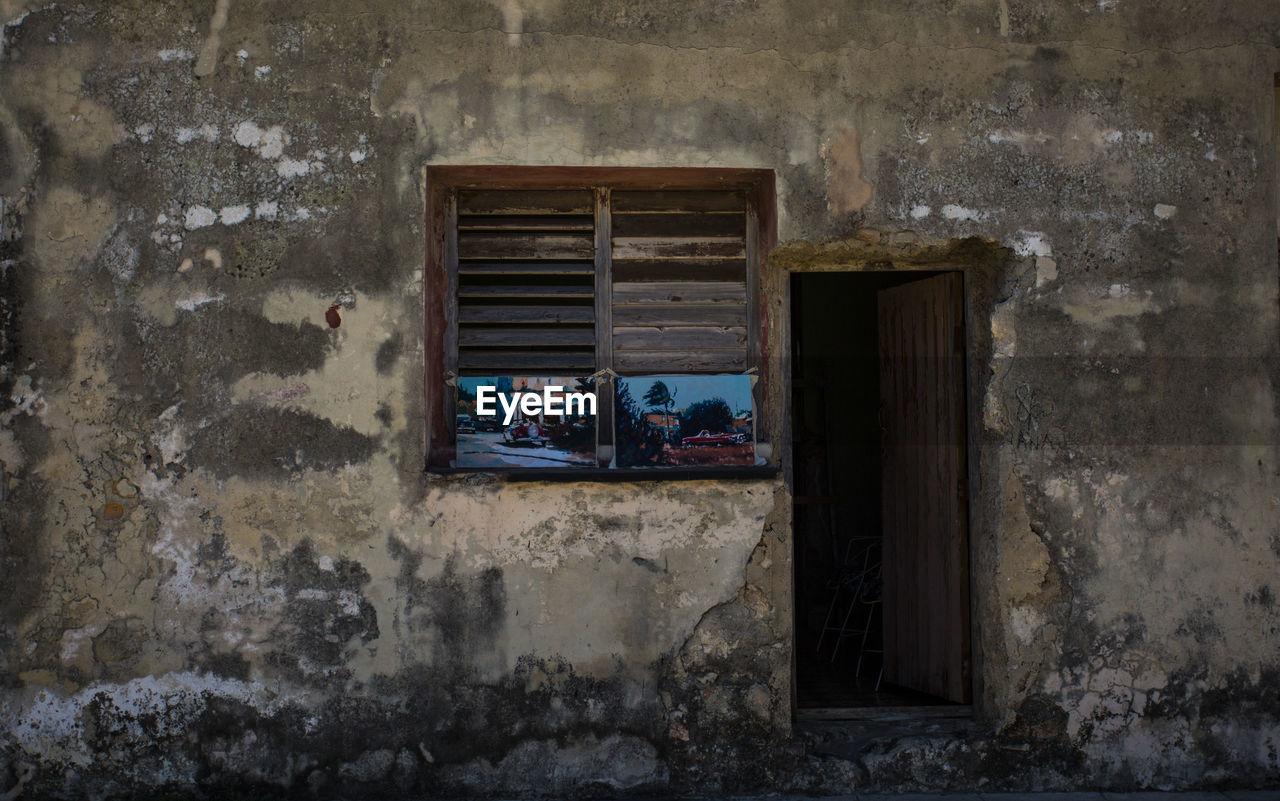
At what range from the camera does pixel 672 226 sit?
3965 millimetres

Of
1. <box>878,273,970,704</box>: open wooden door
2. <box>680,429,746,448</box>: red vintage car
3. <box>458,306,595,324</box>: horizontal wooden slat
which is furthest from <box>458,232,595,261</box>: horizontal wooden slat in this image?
<box>878,273,970,704</box>: open wooden door

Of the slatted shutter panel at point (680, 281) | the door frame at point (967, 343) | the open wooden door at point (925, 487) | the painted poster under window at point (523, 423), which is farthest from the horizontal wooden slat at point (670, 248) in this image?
the open wooden door at point (925, 487)

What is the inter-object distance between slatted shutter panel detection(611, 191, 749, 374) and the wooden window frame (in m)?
0.04

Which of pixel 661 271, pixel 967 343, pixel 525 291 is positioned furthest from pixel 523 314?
pixel 967 343

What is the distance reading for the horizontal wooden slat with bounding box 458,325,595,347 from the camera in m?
3.88

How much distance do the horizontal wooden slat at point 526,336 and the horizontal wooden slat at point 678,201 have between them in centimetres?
58

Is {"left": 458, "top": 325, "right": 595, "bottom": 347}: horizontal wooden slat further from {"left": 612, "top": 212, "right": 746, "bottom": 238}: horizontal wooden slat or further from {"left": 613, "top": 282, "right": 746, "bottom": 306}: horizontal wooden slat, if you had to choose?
{"left": 612, "top": 212, "right": 746, "bottom": 238}: horizontal wooden slat

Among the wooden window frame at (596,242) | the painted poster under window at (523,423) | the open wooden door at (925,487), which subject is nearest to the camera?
the wooden window frame at (596,242)

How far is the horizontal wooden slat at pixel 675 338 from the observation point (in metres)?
3.92

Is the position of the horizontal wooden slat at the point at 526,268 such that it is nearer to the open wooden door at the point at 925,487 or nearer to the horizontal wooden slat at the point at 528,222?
the horizontal wooden slat at the point at 528,222

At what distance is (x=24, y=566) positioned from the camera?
3564 mm

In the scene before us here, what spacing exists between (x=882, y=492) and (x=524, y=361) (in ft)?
7.55

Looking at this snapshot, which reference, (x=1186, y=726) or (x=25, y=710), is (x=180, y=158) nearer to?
(x=25, y=710)

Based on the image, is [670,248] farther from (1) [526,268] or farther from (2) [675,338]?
(1) [526,268]
